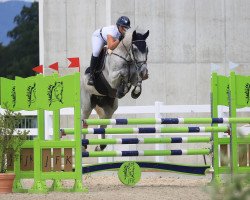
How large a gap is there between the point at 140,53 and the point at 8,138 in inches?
67.1

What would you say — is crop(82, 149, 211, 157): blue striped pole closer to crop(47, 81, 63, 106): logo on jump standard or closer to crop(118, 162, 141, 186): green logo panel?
crop(118, 162, 141, 186): green logo panel

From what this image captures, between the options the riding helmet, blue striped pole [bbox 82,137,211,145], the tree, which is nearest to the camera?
blue striped pole [bbox 82,137,211,145]

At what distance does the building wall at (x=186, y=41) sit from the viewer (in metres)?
15.4

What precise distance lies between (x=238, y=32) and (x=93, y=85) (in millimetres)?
7778

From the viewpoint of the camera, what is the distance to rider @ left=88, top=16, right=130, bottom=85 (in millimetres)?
8469

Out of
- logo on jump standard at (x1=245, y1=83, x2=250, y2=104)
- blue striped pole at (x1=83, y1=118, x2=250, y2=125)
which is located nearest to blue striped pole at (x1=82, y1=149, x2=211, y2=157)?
blue striped pole at (x1=83, y1=118, x2=250, y2=125)

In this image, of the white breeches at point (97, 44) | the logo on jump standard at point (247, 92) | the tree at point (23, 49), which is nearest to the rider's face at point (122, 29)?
the white breeches at point (97, 44)

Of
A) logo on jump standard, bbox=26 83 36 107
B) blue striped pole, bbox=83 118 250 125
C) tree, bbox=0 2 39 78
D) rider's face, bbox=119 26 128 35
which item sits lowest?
blue striped pole, bbox=83 118 250 125

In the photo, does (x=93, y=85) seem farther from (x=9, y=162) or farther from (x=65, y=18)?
(x=65, y=18)

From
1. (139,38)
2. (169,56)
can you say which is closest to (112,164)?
(139,38)

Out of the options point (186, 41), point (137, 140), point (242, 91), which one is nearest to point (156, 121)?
point (137, 140)

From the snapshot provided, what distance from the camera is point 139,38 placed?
8148 millimetres

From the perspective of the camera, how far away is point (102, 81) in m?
8.72

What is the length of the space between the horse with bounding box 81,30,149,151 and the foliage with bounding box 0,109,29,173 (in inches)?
57.6
